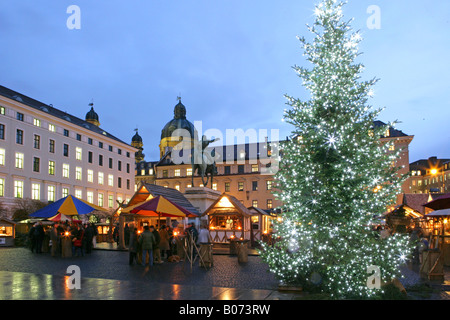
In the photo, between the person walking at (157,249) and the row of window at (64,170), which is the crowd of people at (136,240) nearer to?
the person walking at (157,249)

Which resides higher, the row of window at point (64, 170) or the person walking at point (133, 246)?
the row of window at point (64, 170)

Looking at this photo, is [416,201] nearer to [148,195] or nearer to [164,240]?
[148,195]

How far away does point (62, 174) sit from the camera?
63.8 metres

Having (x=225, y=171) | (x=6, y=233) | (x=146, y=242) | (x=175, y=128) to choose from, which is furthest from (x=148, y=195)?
(x=175, y=128)

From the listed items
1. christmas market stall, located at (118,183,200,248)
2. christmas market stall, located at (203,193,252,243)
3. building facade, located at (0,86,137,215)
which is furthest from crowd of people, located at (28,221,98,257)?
building facade, located at (0,86,137,215)

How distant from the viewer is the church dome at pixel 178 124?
388 ft

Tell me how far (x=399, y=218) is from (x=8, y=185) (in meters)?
46.9

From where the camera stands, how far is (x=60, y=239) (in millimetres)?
22703

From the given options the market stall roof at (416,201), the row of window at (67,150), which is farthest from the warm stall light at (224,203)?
the row of window at (67,150)

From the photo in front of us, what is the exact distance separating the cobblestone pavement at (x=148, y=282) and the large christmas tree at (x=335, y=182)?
114cm

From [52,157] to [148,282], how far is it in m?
54.7
